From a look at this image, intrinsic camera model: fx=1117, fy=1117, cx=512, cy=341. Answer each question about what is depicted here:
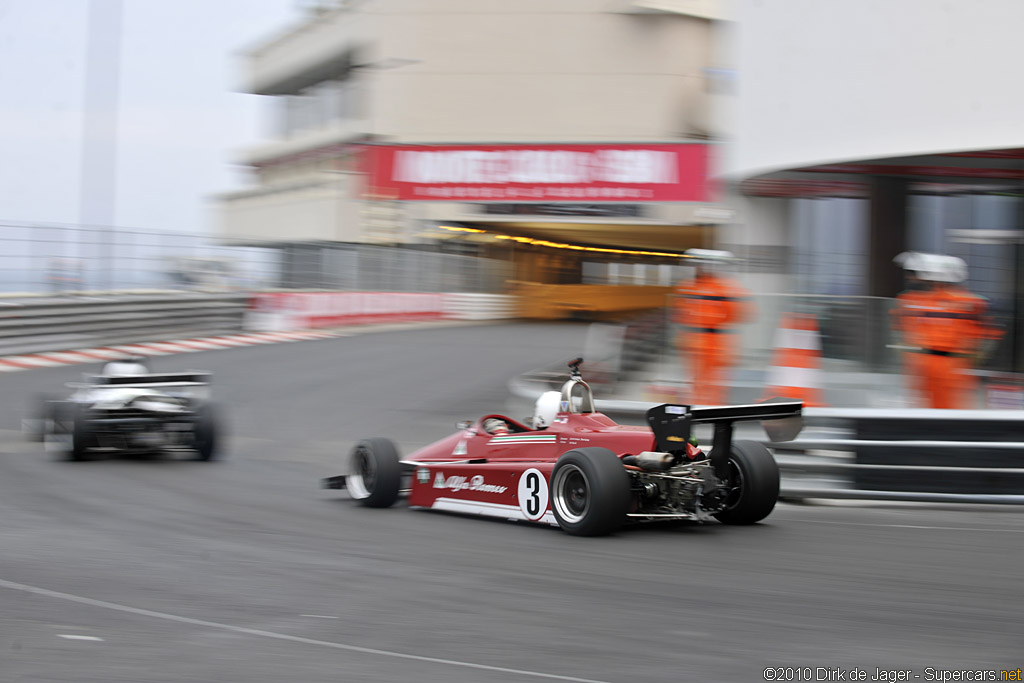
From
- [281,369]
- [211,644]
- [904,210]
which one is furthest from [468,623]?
[281,369]

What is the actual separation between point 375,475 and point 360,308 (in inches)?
776

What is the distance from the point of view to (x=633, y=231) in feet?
104

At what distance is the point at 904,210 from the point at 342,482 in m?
9.70

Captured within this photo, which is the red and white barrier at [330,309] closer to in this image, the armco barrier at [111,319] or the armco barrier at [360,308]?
the armco barrier at [360,308]

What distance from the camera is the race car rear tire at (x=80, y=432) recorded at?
393 inches

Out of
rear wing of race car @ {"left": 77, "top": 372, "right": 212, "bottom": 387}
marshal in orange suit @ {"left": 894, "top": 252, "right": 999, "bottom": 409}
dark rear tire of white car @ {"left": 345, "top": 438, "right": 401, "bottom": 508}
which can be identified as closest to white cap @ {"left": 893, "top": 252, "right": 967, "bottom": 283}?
marshal in orange suit @ {"left": 894, "top": 252, "right": 999, "bottom": 409}

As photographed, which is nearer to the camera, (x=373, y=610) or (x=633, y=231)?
(x=373, y=610)

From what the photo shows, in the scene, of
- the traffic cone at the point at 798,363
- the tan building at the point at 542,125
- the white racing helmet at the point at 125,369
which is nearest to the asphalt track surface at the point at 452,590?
the white racing helmet at the point at 125,369

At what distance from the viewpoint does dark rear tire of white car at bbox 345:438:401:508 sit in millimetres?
8164

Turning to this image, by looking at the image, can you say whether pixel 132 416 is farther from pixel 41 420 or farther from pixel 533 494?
pixel 533 494

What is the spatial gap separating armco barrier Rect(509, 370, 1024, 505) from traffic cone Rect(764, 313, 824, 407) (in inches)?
42.7

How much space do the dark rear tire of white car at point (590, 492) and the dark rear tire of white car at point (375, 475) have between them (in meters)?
1.69

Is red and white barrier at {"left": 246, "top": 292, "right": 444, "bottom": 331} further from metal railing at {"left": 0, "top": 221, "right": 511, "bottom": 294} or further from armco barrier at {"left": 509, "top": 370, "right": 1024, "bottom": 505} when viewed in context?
armco barrier at {"left": 509, "top": 370, "right": 1024, "bottom": 505}

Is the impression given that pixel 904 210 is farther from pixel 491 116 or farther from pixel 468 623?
pixel 491 116
